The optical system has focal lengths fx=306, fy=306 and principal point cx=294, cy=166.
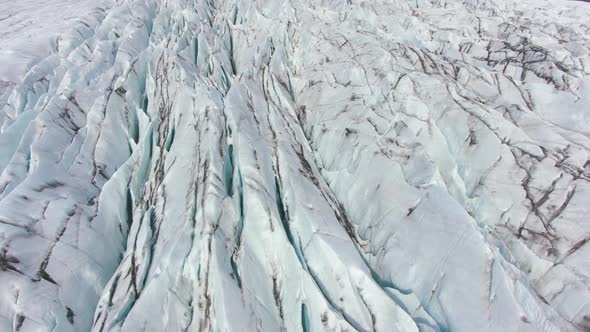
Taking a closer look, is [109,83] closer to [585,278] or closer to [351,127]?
[351,127]

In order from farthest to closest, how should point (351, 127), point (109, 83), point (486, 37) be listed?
point (486, 37) → point (109, 83) → point (351, 127)

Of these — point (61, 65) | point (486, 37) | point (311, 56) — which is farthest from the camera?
point (486, 37)

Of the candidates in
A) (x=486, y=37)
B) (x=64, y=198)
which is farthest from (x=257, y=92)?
(x=486, y=37)

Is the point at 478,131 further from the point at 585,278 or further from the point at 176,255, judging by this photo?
the point at 176,255

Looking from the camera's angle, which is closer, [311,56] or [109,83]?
[109,83]

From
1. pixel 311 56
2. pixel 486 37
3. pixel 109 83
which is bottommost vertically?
pixel 109 83

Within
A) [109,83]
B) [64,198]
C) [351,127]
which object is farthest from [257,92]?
[64,198]

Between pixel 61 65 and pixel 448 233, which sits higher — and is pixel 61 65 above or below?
above
